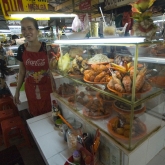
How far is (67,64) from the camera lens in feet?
5.13

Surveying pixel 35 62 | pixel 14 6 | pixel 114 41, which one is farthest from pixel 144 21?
pixel 14 6

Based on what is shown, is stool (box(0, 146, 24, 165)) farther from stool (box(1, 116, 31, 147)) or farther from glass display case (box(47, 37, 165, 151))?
glass display case (box(47, 37, 165, 151))

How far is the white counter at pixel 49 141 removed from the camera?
3.82 ft

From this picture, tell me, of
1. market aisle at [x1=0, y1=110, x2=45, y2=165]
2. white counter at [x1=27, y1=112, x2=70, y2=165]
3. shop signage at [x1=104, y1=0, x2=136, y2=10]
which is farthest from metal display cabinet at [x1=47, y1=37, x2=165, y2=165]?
shop signage at [x1=104, y1=0, x2=136, y2=10]

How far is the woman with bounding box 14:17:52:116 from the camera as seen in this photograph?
1899 mm

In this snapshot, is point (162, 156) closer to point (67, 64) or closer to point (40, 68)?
point (67, 64)

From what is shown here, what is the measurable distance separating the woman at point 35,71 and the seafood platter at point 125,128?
1.28m

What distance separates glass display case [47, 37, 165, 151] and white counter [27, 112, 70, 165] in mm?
321

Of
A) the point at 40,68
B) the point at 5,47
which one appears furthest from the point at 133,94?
the point at 5,47

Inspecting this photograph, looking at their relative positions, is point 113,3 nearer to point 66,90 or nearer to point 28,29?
point 28,29

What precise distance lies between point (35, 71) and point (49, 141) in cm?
101

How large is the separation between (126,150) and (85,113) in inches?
Answer: 19.6

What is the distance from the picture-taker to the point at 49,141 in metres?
1.34

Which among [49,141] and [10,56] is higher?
[10,56]
